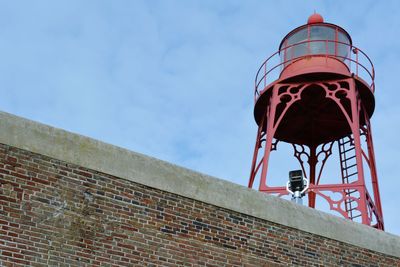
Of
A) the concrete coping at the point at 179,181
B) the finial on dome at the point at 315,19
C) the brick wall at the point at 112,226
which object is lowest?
the brick wall at the point at 112,226

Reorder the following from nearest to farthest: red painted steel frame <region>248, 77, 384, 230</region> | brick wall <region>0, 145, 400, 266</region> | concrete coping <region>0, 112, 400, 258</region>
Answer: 1. brick wall <region>0, 145, 400, 266</region>
2. concrete coping <region>0, 112, 400, 258</region>
3. red painted steel frame <region>248, 77, 384, 230</region>

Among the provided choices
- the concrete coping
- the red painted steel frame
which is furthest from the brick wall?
the red painted steel frame

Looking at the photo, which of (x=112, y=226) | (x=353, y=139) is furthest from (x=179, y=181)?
(x=353, y=139)

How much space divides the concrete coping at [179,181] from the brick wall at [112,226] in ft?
0.30

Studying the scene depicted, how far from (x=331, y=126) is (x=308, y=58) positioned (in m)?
1.97

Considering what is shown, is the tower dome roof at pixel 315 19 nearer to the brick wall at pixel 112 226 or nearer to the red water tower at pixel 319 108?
the red water tower at pixel 319 108

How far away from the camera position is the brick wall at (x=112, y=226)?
862 centimetres

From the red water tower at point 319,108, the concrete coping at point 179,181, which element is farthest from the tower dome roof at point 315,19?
the concrete coping at point 179,181

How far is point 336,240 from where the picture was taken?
11.0 metres

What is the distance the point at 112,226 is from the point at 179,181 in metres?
1.13

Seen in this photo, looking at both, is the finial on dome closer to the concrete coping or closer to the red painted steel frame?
the red painted steel frame

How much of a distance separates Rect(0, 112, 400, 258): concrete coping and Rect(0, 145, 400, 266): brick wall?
9cm

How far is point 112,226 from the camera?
9.20 m

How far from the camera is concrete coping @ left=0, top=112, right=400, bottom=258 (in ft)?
29.5
